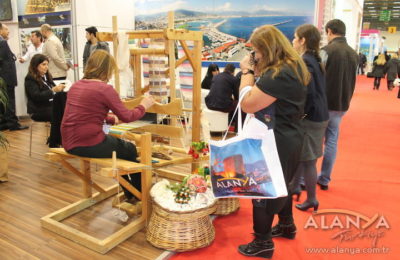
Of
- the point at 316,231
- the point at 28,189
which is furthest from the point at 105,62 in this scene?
the point at 316,231

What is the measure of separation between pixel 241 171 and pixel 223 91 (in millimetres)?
2988

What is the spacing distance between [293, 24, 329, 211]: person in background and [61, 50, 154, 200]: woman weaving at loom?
48.6 inches

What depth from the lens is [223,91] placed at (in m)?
4.81

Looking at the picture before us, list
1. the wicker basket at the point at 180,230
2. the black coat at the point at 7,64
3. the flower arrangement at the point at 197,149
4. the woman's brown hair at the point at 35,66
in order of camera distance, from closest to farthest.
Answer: the wicker basket at the point at 180,230 → the flower arrangement at the point at 197,149 → the woman's brown hair at the point at 35,66 → the black coat at the point at 7,64

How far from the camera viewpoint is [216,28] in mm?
7070

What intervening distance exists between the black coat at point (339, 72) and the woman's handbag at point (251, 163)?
1.51 meters

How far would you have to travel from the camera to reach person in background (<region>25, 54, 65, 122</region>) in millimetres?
4125

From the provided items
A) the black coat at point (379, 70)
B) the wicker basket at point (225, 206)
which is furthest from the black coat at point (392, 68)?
the wicker basket at point (225, 206)

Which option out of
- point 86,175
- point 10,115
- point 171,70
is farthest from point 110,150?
point 10,115

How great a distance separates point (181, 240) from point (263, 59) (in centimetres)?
124

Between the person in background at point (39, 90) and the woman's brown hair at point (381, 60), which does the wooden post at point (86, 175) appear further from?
the woman's brown hair at point (381, 60)

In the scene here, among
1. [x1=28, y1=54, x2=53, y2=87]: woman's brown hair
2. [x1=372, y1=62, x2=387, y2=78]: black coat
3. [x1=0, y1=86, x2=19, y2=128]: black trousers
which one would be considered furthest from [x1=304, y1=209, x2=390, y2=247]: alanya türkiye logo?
[x1=372, y1=62, x2=387, y2=78]: black coat

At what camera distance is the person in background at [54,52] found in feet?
17.6

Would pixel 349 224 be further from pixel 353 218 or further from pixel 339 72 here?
pixel 339 72
